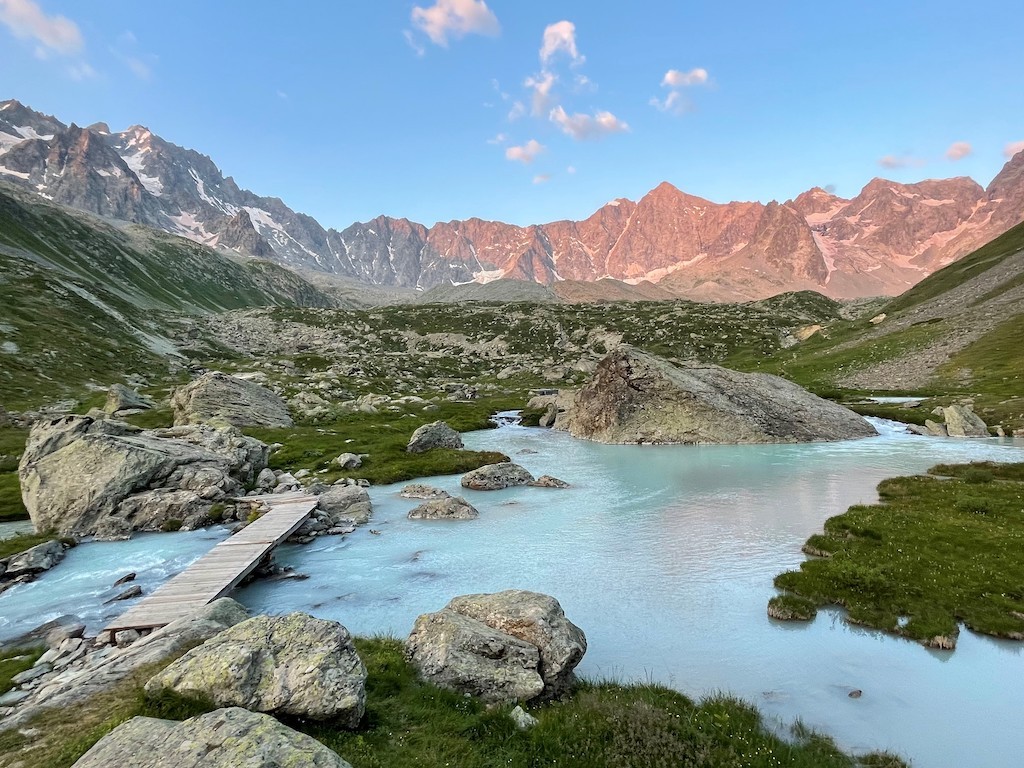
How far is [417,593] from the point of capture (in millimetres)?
22266

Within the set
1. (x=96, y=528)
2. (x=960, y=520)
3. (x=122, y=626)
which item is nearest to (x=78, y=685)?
(x=122, y=626)

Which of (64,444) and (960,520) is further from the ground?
(64,444)

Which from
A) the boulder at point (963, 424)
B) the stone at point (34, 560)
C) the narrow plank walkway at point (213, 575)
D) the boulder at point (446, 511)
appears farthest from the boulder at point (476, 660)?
the boulder at point (963, 424)

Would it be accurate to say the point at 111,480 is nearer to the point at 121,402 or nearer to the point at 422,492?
the point at 422,492

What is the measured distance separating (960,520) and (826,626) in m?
15.3

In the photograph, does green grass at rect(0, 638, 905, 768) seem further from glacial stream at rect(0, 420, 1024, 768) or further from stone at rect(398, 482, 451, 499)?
stone at rect(398, 482, 451, 499)

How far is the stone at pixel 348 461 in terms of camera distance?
47875 millimetres

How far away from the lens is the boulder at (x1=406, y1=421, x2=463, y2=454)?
178 feet

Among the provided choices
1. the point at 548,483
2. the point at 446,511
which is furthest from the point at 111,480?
the point at 548,483

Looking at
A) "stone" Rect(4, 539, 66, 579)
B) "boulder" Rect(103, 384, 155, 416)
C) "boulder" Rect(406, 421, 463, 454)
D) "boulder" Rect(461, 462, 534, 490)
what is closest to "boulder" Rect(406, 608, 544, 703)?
"stone" Rect(4, 539, 66, 579)

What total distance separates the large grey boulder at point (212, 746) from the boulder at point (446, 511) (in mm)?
24574

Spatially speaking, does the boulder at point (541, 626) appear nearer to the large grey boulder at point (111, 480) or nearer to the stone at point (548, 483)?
the stone at point (548, 483)

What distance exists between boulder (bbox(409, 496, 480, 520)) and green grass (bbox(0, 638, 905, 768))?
20255 mm

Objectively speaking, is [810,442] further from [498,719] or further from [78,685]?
[78,685]
